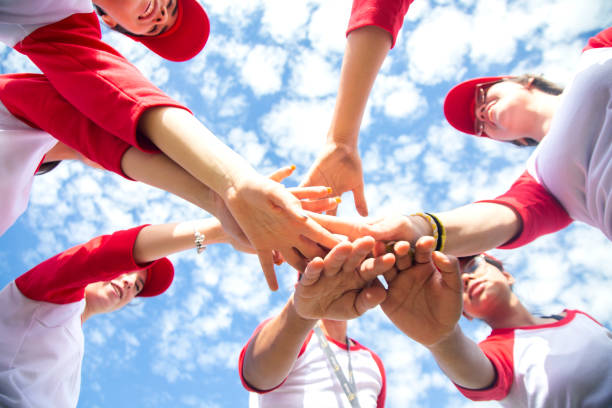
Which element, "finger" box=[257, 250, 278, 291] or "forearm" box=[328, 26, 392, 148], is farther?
"forearm" box=[328, 26, 392, 148]

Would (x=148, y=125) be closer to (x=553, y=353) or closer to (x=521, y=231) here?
(x=521, y=231)

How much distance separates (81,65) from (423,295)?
77.7 inches

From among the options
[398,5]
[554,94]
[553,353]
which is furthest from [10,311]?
[554,94]

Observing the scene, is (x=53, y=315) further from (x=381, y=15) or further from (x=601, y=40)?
(x=601, y=40)

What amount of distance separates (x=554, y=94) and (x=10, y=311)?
4.29m

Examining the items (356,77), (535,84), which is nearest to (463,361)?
(356,77)

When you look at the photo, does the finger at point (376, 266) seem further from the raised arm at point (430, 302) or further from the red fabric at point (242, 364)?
the red fabric at point (242, 364)

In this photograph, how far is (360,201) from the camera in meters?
2.58

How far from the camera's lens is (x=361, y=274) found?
181 cm

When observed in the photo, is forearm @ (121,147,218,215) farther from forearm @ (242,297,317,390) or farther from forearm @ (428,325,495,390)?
forearm @ (428,325,495,390)

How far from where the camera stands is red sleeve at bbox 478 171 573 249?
2.14 meters

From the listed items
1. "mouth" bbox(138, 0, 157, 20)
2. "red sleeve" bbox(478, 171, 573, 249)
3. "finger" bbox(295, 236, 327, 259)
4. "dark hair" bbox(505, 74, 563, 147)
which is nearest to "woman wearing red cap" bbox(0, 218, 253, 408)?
"finger" bbox(295, 236, 327, 259)

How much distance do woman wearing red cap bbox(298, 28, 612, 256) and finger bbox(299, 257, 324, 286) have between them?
0.92 ft

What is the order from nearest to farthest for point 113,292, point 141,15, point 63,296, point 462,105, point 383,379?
point 141,15
point 63,296
point 383,379
point 462,105
point 113,292
